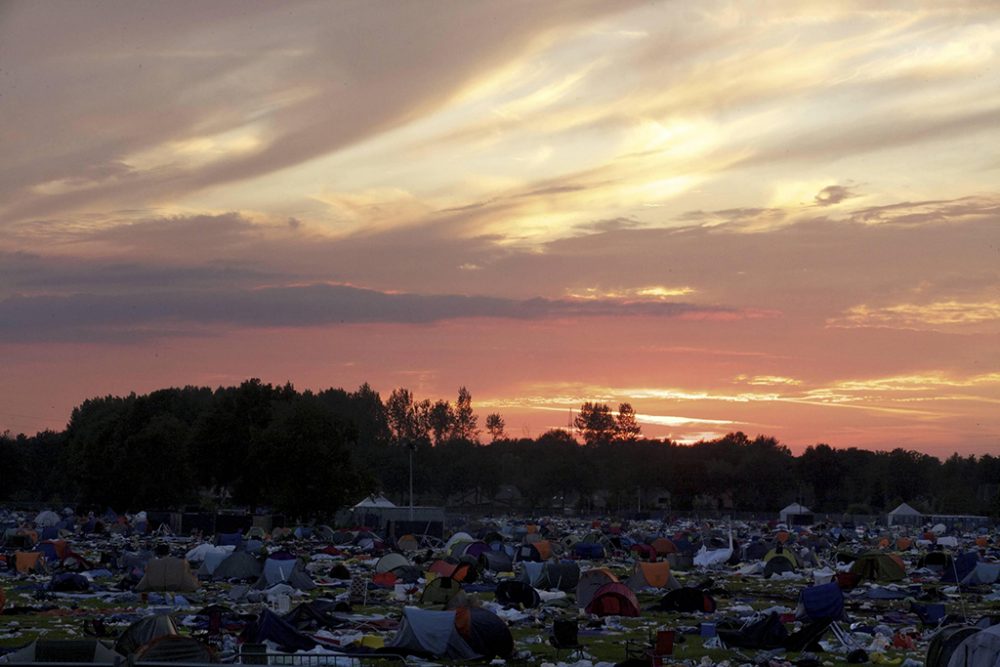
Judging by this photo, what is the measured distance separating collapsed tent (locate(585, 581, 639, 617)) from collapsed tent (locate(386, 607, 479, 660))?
797 cm

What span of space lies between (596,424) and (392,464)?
63.0 m

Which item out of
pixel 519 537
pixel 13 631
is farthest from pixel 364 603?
pixel 519 537

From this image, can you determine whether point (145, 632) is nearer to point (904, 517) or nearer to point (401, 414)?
point (904, 517)

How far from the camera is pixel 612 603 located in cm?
3023

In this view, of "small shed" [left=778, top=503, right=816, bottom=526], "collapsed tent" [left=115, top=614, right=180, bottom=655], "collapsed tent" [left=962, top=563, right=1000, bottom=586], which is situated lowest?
"small shed" [left=778, top=503, right=816, bottom=526]

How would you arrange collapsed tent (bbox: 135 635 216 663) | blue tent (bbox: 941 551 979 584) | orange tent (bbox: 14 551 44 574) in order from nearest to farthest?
collapsed tent (bbox: 135 635 216 663)
blue tent (bbox: 941 551 979 584)
orange tent (bbox: 14 551 44 574)

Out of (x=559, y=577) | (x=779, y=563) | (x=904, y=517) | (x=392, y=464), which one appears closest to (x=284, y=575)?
(x=559, y=577)

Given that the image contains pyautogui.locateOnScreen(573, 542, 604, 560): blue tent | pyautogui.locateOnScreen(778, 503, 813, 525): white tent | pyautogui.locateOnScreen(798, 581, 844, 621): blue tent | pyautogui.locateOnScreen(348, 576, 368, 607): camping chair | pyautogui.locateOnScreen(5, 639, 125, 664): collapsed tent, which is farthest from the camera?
pyautogui.locateOnScreen(778, 503, 813, 525): white tent

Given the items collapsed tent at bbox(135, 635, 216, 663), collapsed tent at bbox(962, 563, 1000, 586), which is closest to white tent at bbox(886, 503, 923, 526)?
collapsed tent at bbox(962, 563, 1000, 586)

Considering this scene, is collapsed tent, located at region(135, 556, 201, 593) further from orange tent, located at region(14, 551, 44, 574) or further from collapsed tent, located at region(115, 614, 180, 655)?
collapsed tent, located at region(115, 614, 180, 655)

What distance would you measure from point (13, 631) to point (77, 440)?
274ft

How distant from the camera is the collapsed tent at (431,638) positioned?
2252 cm

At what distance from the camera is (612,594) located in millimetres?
30438

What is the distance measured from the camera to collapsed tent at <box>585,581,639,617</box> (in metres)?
30.1
